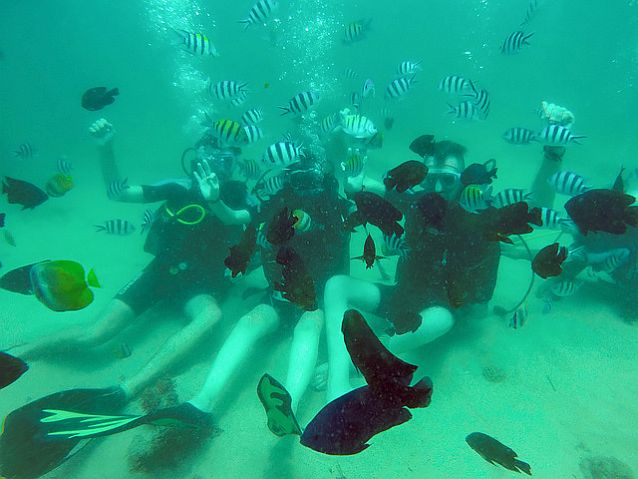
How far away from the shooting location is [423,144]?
4.07 m

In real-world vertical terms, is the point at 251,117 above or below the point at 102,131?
above

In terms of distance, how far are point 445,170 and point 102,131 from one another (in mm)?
5401

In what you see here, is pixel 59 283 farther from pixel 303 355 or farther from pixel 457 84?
pixel 457 84

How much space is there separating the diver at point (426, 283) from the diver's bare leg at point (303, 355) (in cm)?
20

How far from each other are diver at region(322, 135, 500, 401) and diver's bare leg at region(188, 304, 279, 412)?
0.79 m

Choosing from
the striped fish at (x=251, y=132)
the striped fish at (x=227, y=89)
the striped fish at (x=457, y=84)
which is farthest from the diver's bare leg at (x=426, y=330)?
the striped fish at (x=227, y=89)

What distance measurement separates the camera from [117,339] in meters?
5.14

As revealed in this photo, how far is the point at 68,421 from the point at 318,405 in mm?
2278

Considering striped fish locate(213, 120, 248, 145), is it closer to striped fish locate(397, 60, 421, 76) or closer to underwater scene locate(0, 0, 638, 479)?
underwater scene locate(0, 0, 638, 479)

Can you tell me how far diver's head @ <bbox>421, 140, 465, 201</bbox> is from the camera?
444 cm

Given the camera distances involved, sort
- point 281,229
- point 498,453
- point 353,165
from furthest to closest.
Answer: point 353,165 < point 281,229 < point 498,453

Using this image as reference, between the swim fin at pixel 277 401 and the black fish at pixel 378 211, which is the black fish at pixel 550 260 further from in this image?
the swim fin at pixel 277 401

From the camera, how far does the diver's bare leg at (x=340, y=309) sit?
11.9ft

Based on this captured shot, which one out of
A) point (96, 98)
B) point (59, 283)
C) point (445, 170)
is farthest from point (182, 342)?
point (445, 170)
